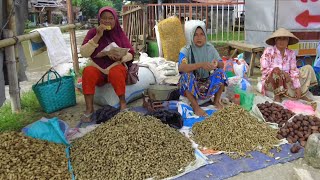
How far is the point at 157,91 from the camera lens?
4.28 m

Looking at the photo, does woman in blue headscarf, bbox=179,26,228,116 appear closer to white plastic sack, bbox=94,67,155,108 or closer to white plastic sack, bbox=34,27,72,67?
white plastic sack, bbox=94,67,155,108

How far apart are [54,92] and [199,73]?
1938mm

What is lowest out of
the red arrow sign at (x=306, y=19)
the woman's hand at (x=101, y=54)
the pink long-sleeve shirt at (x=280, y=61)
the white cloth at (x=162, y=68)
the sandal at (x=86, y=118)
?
the sandal at (x=86, y=118)

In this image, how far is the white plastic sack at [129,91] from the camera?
14.3ft

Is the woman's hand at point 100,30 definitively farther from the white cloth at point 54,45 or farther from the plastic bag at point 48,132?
the plastic bag at point 48,132

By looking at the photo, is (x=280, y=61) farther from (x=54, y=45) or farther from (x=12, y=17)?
(x=12, y=17)

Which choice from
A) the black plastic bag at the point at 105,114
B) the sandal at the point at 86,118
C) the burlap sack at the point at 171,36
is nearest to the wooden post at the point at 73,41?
the burlap sack at the point at 171,36

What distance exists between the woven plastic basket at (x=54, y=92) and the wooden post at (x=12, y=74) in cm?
23

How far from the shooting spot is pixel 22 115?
418cm

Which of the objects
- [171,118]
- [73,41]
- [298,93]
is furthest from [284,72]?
[73,41]

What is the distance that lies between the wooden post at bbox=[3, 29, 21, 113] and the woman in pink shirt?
328 centimetres

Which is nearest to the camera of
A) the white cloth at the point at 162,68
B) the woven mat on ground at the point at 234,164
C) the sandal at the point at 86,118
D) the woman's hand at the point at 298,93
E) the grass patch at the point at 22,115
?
the woven mat on ground at the point at 234,164

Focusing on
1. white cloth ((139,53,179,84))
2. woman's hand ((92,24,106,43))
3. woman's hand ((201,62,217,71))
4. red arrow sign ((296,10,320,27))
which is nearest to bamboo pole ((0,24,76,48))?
woman's hand ((92,24,106,43))

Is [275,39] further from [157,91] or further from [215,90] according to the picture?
[157,91]
